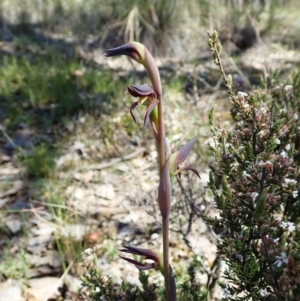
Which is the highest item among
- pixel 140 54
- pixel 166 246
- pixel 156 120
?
pixel 140 54

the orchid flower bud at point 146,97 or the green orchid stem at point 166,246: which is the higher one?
the orchid flower bud at point 146,97

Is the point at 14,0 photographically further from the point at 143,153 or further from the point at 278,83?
the point at 278,83

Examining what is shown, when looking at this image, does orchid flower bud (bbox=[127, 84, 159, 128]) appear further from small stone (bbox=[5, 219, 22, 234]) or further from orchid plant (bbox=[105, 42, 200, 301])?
small stone (bbox=[5, 219, 22, 234])

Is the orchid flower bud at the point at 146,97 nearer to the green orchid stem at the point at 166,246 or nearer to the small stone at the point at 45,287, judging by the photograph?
the green orchid stem at the point at 166,246

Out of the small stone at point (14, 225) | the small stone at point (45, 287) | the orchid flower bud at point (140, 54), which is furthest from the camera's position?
the small stone at point (14, 225)

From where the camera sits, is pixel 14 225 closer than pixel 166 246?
No

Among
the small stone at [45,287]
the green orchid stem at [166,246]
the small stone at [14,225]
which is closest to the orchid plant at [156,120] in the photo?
the green orchid stem at [166,246]

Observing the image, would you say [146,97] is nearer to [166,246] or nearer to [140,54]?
[140,54]

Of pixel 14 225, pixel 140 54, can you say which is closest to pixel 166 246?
pixel 140 54

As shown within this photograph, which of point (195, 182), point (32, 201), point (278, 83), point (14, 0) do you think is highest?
point (14, 0)

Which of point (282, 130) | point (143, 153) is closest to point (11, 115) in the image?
point (143, 153)

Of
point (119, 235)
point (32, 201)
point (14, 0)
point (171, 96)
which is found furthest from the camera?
point (14, 0)
